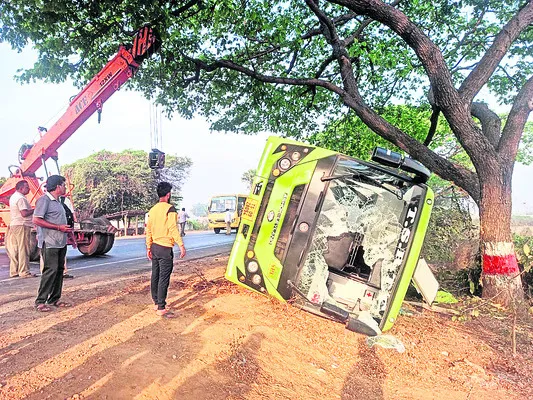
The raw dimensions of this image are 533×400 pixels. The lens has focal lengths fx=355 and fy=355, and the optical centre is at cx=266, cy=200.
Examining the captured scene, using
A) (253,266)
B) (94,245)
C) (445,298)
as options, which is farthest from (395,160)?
(94,245)

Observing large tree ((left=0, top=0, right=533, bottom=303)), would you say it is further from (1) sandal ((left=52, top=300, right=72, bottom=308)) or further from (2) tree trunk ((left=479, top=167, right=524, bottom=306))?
(1) sandal ((left=52, top=300, right=72, bottom=308))

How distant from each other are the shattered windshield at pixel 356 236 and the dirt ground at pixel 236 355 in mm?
521

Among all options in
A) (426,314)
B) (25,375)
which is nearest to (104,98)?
(25,375)

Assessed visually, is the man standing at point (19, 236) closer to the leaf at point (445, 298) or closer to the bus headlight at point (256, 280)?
the bus headlight at point (256, 280)

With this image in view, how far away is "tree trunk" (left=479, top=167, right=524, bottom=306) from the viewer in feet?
18.4

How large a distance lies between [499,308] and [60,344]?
5980 mm

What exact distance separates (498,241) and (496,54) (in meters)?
3.31

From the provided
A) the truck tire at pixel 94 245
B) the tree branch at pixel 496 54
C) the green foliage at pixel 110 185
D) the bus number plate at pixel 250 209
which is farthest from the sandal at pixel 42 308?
the green foliage at pixel 110 185

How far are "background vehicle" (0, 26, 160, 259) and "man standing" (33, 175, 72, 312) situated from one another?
392cm

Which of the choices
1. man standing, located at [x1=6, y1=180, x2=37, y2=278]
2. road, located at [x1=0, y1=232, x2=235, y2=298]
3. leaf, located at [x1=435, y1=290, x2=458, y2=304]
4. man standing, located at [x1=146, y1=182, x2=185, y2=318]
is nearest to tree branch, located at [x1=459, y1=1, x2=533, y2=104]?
leaf, located at [x1=435, y1=290, x2=458, y2=304]

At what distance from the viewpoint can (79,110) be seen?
26.7 ft

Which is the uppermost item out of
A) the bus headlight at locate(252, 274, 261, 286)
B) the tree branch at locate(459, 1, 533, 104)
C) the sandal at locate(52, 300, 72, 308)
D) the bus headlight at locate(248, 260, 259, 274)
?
the tree branch at locate(459, 1, 533, 104)

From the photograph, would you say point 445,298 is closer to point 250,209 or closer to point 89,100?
point 250,209

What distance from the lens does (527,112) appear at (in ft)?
20.5
